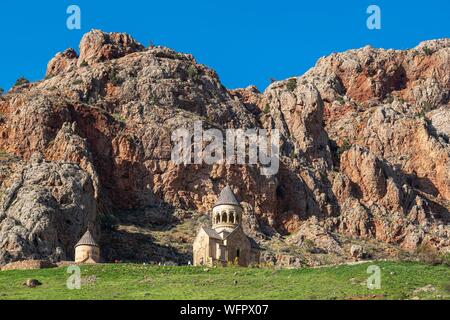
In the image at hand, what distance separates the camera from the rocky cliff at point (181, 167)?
10469 centimetres

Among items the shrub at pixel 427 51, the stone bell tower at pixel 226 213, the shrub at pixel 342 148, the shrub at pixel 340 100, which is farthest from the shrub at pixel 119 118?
the shrub at pixel 427 51

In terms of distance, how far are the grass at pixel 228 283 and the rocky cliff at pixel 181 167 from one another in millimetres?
21222

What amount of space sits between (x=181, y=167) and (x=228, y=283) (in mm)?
55925

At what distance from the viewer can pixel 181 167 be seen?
122500mm

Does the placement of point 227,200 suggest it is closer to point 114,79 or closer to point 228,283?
point 228,283

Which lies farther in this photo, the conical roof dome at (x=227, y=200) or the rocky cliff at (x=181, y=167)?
the rocky cliff at (x=181, y=167)

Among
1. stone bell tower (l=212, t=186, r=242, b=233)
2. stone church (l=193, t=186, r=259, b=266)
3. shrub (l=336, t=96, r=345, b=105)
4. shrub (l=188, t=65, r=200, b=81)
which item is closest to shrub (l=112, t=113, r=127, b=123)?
shrub (l=188, t=65, r=200, b=81)

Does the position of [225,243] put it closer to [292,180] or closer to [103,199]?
[103,199]

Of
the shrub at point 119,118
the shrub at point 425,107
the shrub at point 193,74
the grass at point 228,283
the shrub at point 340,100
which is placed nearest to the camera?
the grass at point 228,283

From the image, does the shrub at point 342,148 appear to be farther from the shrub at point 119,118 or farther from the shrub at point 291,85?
the shrub at point 119,118

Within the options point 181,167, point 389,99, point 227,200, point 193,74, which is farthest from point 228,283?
point 389,99

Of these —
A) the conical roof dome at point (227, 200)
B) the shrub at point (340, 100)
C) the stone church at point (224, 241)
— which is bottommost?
the stone church at point (224, 241)
